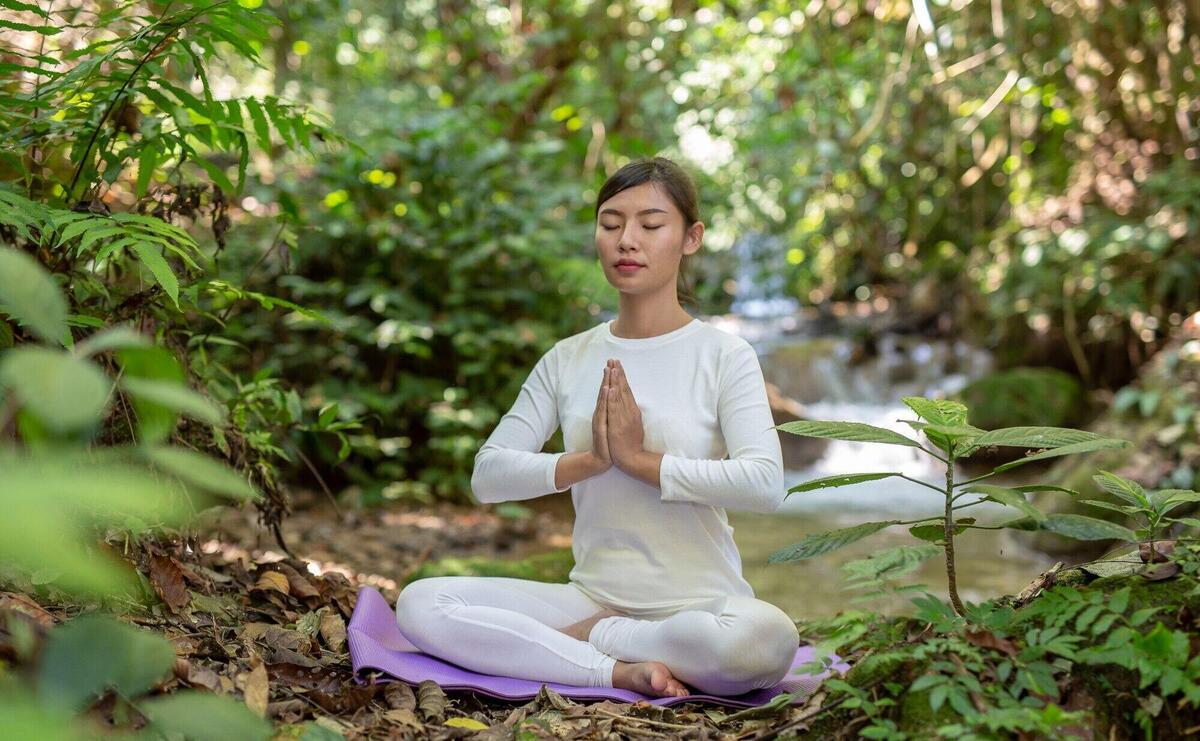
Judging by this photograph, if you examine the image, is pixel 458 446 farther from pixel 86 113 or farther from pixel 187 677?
pixel 187 677

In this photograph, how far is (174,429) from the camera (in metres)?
2.67

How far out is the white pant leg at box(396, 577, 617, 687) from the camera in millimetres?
2498

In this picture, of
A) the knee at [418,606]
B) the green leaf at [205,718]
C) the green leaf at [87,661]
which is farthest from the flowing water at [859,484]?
the green leaf at [87,661]

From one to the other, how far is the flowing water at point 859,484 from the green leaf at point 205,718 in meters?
3.53

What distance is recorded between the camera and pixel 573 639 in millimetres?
2576

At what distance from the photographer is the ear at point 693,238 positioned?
9.33ft

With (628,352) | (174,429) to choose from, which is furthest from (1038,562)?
(174,429)

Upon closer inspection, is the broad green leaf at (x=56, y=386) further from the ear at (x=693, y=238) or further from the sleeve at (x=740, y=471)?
the ear at (x=693, y=238)

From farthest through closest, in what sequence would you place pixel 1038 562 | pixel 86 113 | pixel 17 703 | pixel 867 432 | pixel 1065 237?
pixel 1065 237 → pixel 1038 562 → pixel 86 113 → pixel 867 432 → pixel 17 703

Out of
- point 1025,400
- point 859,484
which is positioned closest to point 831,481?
point 859,484

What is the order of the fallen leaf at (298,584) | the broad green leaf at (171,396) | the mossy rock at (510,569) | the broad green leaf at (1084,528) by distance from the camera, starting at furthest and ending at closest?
the mossy rock at (510,569) < the fallen leaf at (298,584) < the broad green leaf at (1084,528) < the broad green leaf at (171,396)

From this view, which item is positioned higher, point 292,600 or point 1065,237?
point 1065,237

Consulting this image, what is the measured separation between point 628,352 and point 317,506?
14.3ft

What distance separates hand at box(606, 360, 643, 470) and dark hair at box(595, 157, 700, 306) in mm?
539
